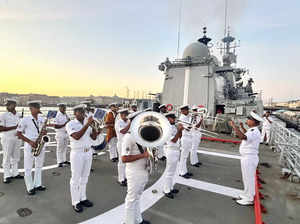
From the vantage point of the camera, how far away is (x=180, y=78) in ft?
Answer: 54.7

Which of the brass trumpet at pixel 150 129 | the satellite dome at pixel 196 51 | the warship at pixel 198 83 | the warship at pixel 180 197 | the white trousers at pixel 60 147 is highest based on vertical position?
the satellite dome at pixel 196 51

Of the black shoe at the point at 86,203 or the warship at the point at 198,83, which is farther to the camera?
the warship at the point at 198,83

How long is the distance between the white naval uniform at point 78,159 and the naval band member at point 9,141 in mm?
2338

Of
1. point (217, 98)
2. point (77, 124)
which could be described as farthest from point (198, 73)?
point (77, 124)

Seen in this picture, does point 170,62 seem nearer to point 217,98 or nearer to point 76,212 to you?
point 217,98

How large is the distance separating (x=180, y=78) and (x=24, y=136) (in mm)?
15046

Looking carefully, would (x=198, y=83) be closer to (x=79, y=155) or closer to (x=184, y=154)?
(x=184, y=154)

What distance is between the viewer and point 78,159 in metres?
2.91

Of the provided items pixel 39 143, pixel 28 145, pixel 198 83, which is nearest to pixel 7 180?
pixel 28 145

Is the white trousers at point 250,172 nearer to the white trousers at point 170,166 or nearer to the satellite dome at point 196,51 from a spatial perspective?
the white trousers at point 170,166

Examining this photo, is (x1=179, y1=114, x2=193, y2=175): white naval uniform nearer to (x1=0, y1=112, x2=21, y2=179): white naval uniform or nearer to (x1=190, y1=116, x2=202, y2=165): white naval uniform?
(x1=190, y1=116, x2=202, y2=165): white naval uniform

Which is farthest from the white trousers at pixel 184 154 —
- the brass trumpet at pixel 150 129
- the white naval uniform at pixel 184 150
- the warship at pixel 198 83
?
the warship at pixel 198 83

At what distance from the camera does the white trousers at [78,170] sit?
9.52ft

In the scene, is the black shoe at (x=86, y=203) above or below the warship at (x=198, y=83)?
below
